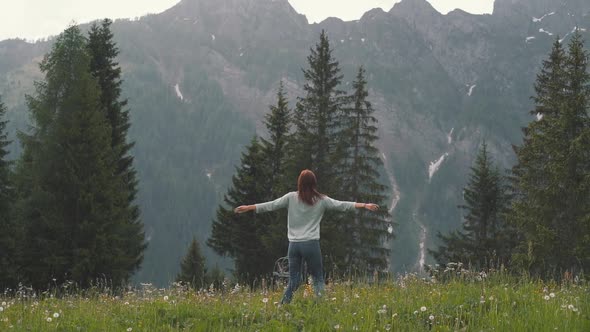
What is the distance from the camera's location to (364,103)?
30391 mm

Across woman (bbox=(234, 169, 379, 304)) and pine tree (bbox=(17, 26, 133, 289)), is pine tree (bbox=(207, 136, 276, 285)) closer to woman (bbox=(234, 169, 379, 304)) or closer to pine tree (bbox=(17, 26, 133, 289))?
pine tree (bbox=(17, 26, 133, 289))

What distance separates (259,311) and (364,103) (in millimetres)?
24914

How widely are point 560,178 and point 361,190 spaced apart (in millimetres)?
11779

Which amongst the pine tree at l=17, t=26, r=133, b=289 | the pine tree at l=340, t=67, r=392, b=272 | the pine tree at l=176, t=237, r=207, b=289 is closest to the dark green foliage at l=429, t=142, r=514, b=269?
the pine tree at l=340, t=67, r=392, b=272

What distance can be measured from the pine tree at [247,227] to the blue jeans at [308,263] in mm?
21057

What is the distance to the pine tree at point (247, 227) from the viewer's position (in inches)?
1222

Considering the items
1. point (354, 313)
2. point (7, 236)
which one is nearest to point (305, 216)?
point (354, 313)

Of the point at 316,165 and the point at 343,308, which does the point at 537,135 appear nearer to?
the point at 316,165

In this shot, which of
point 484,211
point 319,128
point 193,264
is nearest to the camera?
point 319,128

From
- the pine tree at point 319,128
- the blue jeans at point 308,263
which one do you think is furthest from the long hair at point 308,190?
the pine tree at point 319,128

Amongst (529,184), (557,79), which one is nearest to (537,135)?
(529,184)

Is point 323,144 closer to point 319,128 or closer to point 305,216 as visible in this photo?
point 319,128

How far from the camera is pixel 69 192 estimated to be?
71.5ft

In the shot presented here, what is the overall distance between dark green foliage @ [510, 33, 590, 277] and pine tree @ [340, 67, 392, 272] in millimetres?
8550
